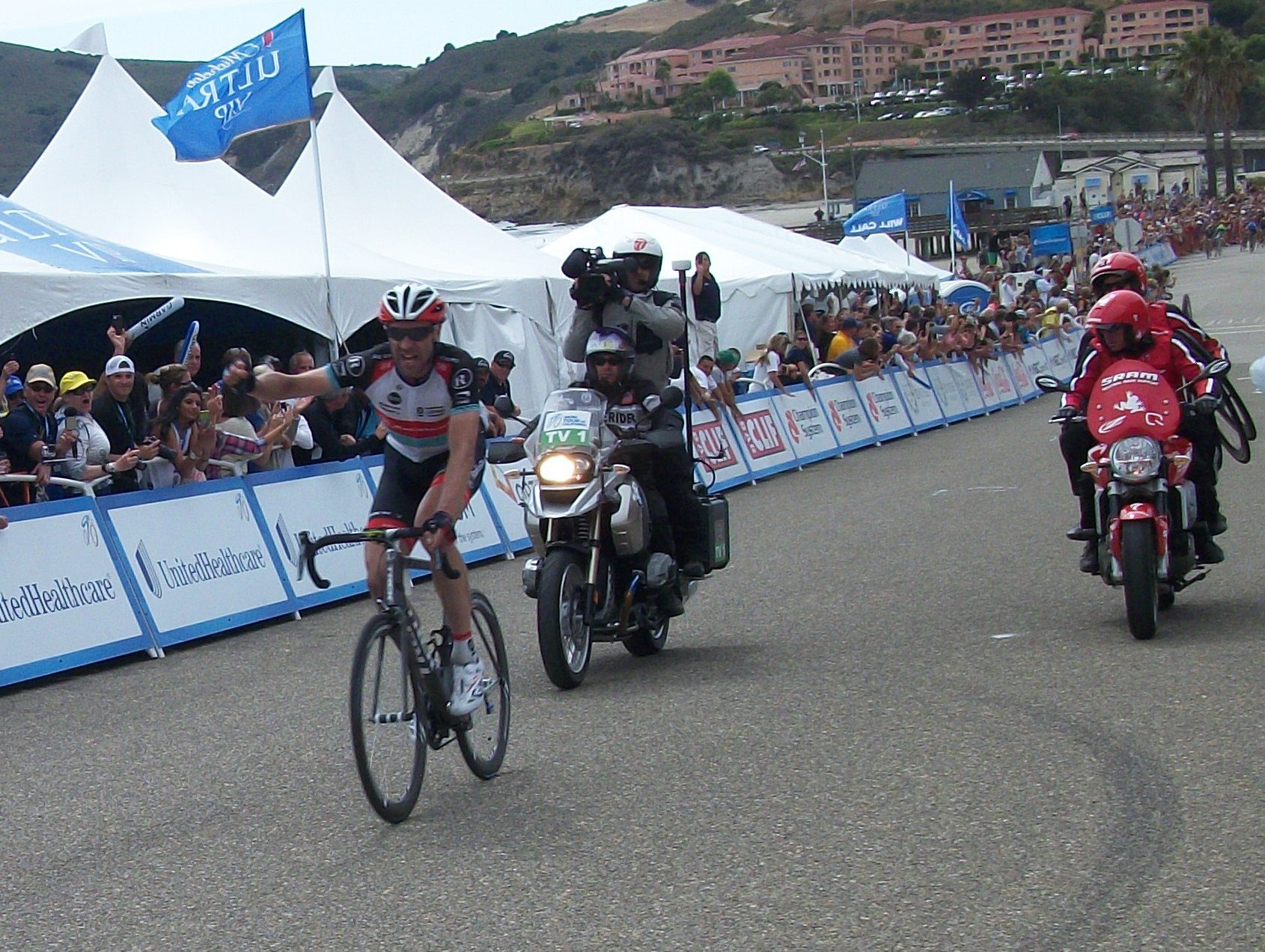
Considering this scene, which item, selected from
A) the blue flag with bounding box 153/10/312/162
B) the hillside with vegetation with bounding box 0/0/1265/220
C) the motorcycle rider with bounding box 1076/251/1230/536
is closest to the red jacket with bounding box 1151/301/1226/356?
the motorcycle rider with bounding box 1076/251/1230/536

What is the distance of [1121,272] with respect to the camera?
9141 mm

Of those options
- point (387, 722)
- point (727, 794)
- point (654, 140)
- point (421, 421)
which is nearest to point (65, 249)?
point (421, 421)

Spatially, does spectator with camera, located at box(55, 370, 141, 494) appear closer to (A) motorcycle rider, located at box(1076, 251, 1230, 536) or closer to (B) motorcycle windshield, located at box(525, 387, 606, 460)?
(B) motorcycle windshield, located at box(525, 387, 606, 460)

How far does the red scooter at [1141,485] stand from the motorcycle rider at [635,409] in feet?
6.59

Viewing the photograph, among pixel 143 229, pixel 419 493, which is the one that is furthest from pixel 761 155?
pixel 419 493

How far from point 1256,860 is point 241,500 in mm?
7727

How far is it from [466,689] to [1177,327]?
4.77m

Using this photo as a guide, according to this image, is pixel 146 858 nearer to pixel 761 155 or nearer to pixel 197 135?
pixel 197 135

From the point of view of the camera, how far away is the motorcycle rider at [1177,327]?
29.2 ft

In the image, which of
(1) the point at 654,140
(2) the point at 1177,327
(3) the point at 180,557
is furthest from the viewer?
(1) the point at 654,140

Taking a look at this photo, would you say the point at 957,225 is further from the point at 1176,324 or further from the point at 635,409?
the point at 635,409

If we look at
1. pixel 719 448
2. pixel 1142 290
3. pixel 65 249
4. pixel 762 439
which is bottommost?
pixel 762 439

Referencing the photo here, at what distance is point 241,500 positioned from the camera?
11.2m

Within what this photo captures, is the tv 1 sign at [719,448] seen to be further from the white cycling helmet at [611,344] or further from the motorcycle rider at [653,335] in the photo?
the white cycling helmet at [611,344]
